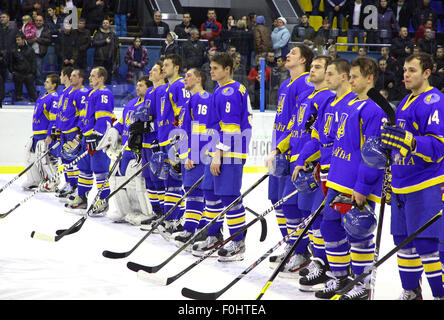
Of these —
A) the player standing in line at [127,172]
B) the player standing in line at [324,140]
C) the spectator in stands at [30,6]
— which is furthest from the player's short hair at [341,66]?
the spectator in stands at [30,6]

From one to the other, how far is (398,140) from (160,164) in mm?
2654

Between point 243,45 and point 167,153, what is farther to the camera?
point 243,45

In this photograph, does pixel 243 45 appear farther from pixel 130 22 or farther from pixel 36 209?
pixel 36 209

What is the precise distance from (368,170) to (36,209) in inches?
165

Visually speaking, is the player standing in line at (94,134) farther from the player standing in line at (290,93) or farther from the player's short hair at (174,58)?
the player standing in line at (290,93)

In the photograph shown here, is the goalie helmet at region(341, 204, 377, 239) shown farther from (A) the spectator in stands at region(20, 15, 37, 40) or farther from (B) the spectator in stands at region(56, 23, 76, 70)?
(A) the spectator in stands at region(20, 15, 37, 40)

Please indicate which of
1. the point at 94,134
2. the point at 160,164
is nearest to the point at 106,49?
the point at 94,134

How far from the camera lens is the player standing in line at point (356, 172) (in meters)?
3.30

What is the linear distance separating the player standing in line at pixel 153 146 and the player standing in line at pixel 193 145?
514 mm

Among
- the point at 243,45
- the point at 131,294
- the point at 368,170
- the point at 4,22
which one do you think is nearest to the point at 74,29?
the point at 4,22

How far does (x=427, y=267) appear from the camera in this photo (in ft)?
10.7

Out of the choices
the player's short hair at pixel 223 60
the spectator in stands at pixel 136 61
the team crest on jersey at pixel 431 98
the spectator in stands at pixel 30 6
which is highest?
the spectator in stands at pixel 30 6

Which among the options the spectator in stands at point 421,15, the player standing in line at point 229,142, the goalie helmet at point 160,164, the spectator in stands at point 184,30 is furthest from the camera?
→ the spectator in stands at point 421,15
